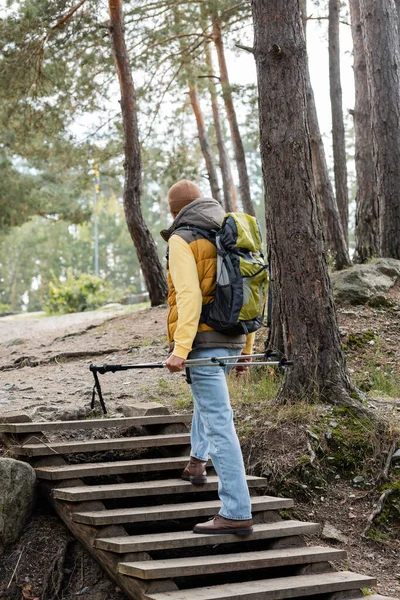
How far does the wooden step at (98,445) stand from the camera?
224 inches

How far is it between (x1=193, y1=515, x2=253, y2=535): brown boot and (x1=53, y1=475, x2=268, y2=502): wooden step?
1.87 feet

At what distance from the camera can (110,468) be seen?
556 cm

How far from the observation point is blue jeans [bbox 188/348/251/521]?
15.5 feet

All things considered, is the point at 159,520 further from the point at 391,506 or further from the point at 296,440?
the point at 391,506

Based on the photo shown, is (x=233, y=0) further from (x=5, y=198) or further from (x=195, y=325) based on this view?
(x=195, y=325)

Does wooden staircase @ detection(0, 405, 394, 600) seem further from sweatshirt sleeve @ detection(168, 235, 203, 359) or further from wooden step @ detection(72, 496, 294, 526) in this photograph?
sweatshirt sleeve @ detection(168, 235, 203, 359)

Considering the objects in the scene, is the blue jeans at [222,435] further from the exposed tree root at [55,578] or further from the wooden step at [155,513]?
the exposed tree root at [55,578]

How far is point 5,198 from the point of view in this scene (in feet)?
82.4

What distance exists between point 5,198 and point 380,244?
1593 cm

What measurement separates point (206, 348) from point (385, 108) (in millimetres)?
8465

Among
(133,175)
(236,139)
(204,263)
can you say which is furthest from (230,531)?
(236,139)

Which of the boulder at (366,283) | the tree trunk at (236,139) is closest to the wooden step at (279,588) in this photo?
the boulder at (366,283)

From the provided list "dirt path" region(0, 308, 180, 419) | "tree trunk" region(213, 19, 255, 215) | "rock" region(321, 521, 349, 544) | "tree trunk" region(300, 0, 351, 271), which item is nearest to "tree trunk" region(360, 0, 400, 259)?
"tree trunk" region(300, 0, 351, 271)

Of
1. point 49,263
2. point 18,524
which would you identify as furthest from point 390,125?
point 49,263
